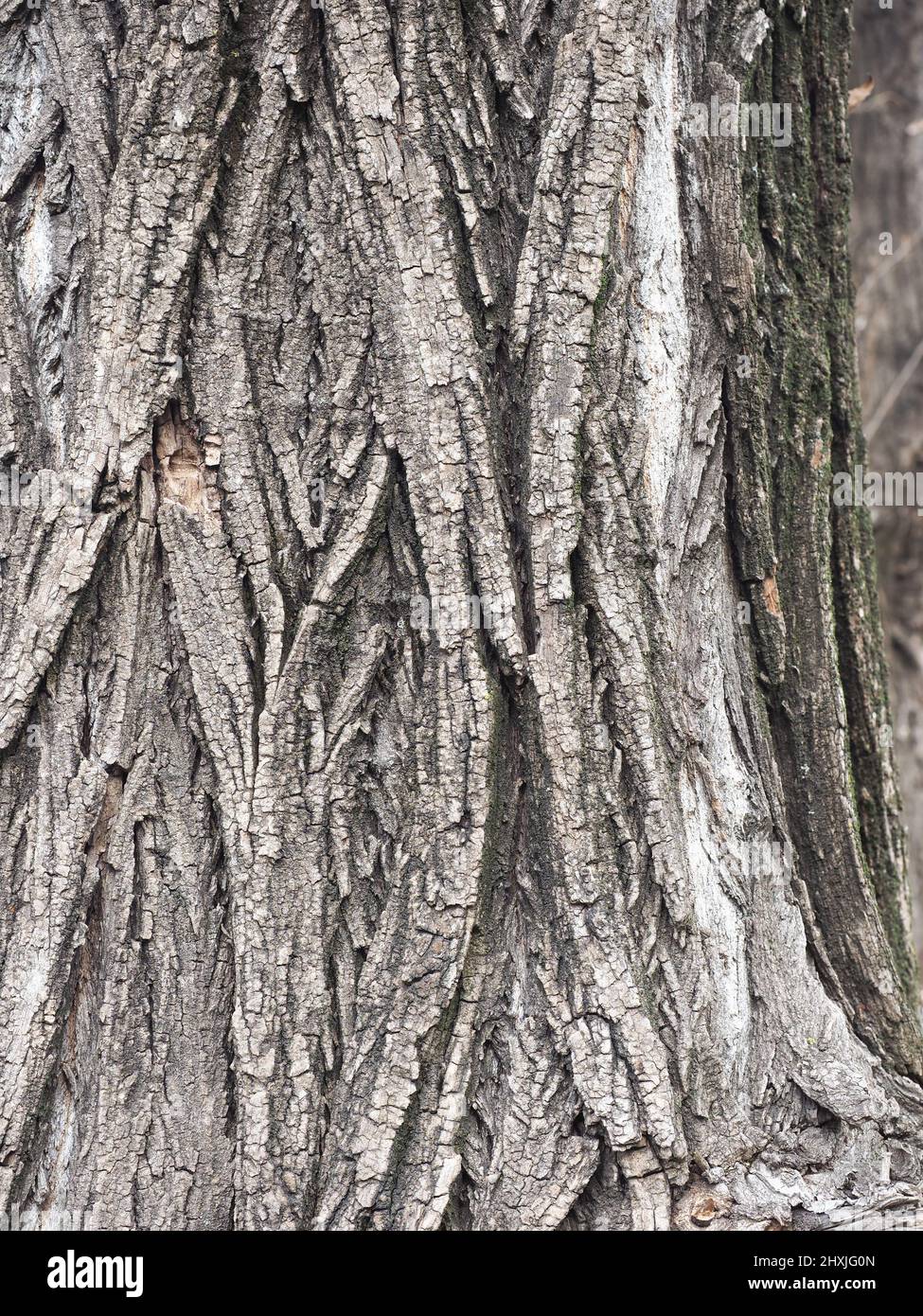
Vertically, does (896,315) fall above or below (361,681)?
above

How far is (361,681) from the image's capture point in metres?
1.65

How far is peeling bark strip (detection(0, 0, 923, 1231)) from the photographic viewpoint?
1600mm

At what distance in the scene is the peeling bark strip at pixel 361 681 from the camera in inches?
63.0

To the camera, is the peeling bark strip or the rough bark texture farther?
the rough bark texture

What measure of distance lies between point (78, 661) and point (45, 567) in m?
0.17

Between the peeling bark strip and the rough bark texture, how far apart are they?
2435 mm

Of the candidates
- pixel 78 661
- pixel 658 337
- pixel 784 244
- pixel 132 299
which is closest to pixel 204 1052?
pixel 78 661

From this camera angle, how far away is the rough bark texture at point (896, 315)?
152 inches

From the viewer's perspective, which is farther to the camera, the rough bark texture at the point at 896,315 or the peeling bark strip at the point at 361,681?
the rough bark texture at the point at 896,315

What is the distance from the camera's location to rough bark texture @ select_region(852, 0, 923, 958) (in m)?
3.86

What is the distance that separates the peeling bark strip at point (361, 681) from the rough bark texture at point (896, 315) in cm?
244

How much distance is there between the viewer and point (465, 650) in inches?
63.8

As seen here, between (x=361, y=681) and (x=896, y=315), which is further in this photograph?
(x=896, y=315)

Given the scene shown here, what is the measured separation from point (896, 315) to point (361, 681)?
3.30 metres
